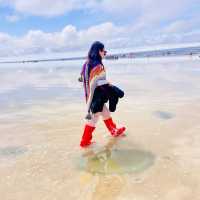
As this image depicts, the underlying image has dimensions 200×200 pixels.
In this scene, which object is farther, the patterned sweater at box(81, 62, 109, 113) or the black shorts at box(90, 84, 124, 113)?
the black shorts at box(90, 84, 124, 113)

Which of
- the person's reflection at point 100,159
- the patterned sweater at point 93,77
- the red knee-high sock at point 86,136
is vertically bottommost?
the person's reflection at point 100,159

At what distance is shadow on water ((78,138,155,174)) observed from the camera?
4.62 metres

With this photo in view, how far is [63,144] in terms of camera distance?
5.93 metres

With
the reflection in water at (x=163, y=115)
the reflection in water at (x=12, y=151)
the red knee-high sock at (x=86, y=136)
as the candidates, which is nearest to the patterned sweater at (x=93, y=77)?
the red knee-high sock at (x=86, y=136)

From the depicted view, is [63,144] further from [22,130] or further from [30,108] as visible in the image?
[30,108]

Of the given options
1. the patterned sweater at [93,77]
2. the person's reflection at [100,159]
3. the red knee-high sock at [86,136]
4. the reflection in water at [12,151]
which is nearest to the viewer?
the person's reflection at [100,159]

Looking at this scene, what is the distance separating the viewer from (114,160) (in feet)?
16.4

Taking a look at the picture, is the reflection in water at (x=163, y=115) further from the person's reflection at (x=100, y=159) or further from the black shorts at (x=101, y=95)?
the black shorts at (x=101, y=95)

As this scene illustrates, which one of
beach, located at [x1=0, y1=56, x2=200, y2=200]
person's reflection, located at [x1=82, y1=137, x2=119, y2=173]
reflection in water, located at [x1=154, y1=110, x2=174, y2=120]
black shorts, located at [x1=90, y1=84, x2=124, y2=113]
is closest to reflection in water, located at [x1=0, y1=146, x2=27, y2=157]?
beach, located at [x1=0, y1=56, x2=200, y2=200]

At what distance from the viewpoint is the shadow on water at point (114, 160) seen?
4.62 m

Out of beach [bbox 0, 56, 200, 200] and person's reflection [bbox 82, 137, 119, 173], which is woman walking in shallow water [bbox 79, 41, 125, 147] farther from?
beach [bbox 0, 56, 200, 200]

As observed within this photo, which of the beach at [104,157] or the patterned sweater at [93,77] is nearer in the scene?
the beach at [104,157]

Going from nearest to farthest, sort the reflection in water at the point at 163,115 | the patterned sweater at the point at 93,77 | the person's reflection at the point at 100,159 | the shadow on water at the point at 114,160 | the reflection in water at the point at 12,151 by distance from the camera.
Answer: the shadow on water at the point at 114,160
the person's reflection at the point at 100,159
the patterned sweater at the point at 93,77
the reflection in water at the point at 12,151
the reflection in water at the point at 163,115

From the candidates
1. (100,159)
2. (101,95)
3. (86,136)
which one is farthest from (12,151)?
(101,95)
